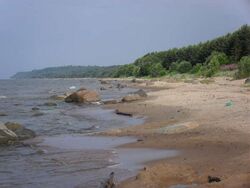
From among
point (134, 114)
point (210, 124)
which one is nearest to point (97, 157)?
point (210, 124)

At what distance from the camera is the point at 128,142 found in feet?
51.4

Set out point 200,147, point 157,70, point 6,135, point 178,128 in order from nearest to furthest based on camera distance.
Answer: point 200,147, point 178,128, point 6,135, point 157,70

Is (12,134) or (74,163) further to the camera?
(12,134)

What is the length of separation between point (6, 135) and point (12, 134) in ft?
1.26

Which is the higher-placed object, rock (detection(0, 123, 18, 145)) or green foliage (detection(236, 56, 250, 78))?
green foliage (detection(236, 56, 250, 78))

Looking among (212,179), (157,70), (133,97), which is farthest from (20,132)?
(157,70)

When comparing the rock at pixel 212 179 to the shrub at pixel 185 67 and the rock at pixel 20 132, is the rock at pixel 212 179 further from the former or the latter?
the shrub at pixel 185 67

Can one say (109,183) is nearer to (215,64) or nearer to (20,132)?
(20,132)

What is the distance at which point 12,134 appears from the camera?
57.1ft

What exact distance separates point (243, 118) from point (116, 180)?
8.55 metres

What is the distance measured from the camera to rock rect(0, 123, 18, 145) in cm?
1670

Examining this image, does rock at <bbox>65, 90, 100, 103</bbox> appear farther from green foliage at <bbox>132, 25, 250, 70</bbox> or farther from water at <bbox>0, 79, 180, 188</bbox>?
green foliage at <bbox>132, 25, 250, 70</bbox>

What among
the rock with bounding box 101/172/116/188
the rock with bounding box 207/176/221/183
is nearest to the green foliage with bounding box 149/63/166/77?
the rock with bounding box 101/172/116/188

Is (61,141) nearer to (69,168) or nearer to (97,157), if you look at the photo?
(97,157)
